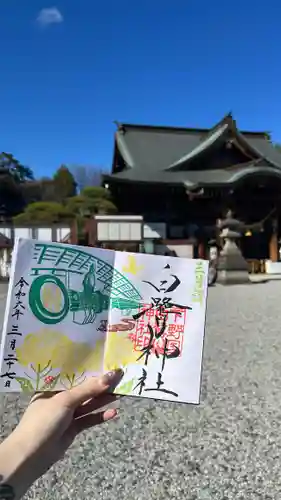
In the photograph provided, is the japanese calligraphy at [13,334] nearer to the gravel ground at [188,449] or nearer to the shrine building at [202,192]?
the gravel ground at [188,449]

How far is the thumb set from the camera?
0.87 meters

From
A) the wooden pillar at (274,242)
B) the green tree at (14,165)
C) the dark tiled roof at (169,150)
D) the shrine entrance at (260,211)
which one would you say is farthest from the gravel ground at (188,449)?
the green tree at (14,165)

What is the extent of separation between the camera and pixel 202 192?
12.0 meters

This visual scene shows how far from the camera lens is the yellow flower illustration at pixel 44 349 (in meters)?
0.88

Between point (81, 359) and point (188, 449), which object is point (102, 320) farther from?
point (188, 449)

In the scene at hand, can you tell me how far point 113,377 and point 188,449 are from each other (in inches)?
47.5

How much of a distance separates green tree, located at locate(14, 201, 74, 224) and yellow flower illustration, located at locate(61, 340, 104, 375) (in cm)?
1170

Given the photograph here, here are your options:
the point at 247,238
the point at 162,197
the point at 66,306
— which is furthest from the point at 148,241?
the point at 66,306

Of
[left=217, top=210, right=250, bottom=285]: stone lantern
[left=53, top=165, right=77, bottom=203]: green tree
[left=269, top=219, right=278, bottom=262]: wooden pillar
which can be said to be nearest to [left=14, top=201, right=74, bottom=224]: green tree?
[left=217, top=210, right=250, bottom=285]: stone lantern

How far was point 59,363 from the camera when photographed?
0.89 metres

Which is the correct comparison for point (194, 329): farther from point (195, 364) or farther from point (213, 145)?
point (213, 145)

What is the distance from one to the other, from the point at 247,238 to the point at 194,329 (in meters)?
13.5

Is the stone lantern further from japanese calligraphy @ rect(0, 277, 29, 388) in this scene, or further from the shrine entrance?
japanese calligraphy @ rect(0, 277, 29, 388)

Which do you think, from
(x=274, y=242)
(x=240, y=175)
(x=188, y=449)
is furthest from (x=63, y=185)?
(x=188, y=449)
